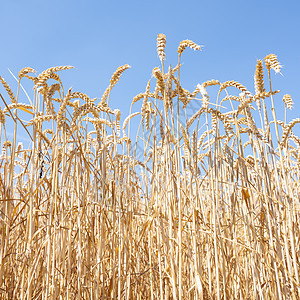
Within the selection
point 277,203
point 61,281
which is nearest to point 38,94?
point 61,281

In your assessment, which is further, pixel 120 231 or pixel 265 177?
pixel 120 231

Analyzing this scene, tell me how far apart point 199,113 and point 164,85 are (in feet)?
0.75

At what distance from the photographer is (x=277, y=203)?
4.93ft

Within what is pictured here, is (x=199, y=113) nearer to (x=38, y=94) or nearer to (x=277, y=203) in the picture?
(x=277, y=203)

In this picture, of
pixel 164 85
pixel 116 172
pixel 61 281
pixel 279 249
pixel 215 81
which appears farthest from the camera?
pixel 116 172

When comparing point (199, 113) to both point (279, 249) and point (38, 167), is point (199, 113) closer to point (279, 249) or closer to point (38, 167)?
point (279, 249)

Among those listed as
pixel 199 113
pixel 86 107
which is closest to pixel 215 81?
pixel 199 113

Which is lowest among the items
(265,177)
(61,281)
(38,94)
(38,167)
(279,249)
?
(61,281)

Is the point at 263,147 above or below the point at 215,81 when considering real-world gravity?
below

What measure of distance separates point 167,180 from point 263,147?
49 centimetres

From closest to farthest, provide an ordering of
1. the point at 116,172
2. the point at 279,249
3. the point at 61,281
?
the point at 279,249
the point at 61,281
the point at 116,172

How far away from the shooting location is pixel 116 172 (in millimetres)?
1923

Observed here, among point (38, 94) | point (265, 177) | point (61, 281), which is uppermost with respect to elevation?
point (38, 94)

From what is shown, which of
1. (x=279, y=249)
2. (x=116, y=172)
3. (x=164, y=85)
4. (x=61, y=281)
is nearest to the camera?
(x=279, y=249)
